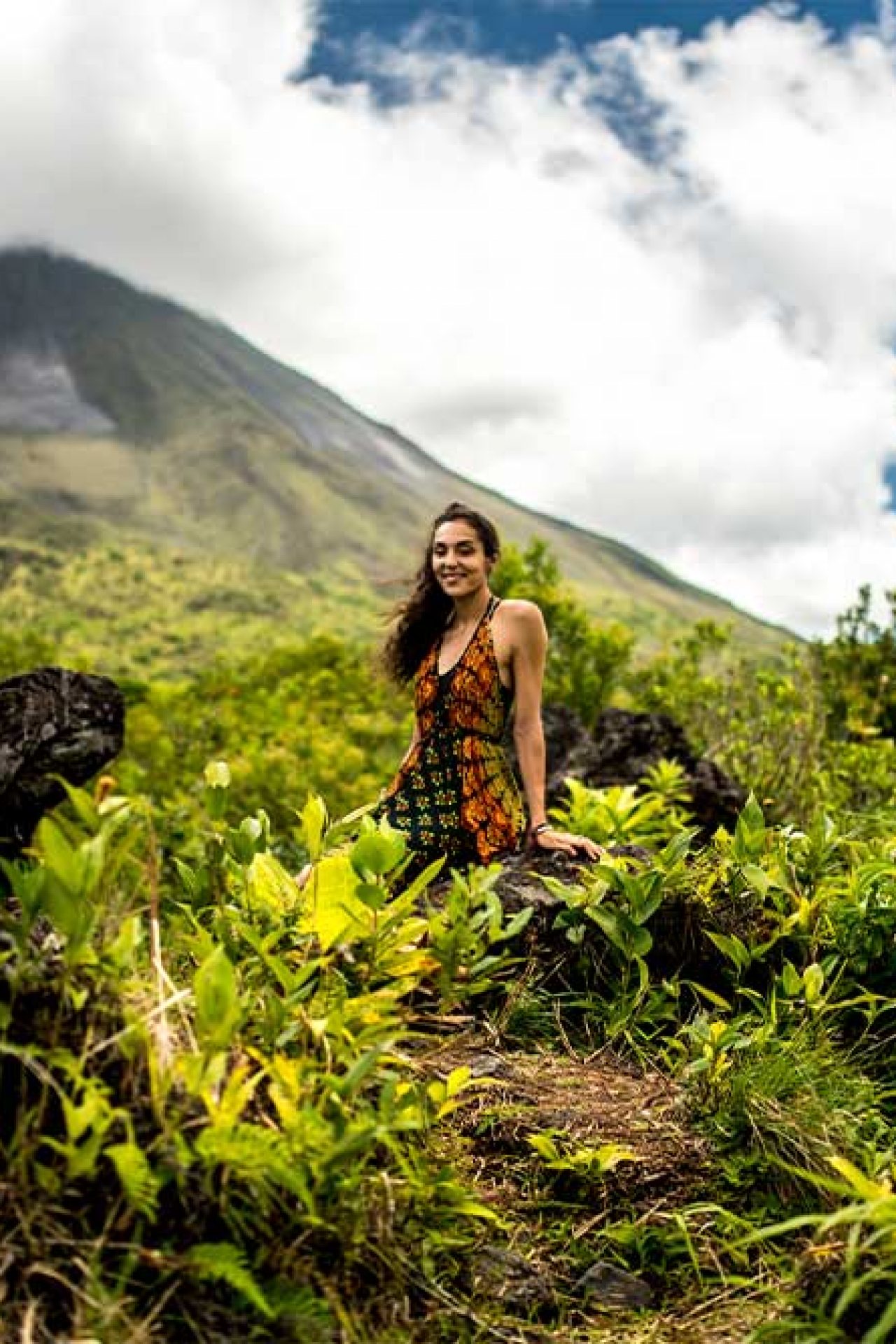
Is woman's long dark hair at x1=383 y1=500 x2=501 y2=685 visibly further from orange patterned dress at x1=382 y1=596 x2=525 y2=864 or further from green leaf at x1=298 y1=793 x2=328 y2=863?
green leaf at x1=298 y1=793 x2=328 y2=863

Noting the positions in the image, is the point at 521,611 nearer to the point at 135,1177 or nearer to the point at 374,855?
the point at 374,855

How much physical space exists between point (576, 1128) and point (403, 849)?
80 centimetres

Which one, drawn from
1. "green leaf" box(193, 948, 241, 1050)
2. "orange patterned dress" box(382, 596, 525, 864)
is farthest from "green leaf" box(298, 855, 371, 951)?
"orange patterned dress" box(382, 596, 525, 864)

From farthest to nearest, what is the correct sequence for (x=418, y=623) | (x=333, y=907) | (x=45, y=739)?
1. (x=418, y=623)
2. (x=45, y=739)
3. (x=333, y=907)

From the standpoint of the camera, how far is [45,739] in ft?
15.2

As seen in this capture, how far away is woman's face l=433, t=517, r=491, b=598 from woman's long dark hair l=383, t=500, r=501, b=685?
17 centimetres

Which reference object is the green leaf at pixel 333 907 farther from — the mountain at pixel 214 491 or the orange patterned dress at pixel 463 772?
the mountain at pixel 214 491

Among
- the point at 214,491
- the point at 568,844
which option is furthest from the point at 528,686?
the point at 214,491

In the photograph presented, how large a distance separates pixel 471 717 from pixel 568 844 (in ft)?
3.05

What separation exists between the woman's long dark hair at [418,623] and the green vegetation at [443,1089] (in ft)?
3.66

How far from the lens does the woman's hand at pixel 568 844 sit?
3.84 metres

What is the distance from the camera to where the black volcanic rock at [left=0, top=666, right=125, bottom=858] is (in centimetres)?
453

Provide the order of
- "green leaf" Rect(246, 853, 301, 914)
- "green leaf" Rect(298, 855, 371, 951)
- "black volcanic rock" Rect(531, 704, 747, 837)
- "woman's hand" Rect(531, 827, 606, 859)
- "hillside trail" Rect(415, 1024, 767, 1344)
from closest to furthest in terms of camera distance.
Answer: "hillside trail" Rect(415, 1024, 767, 1344), "green leaf" Rect(298, 855, 371, 951), "green leaf" Rect(246, 853, 301, 914), "woman's hand" Rect(531, 827, 606, 859), "black volcanic rock" Rect(531, 704, 747, 837)

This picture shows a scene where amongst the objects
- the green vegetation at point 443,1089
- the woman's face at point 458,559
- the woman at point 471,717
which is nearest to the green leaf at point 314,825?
the green vegetation at point 443,1089
